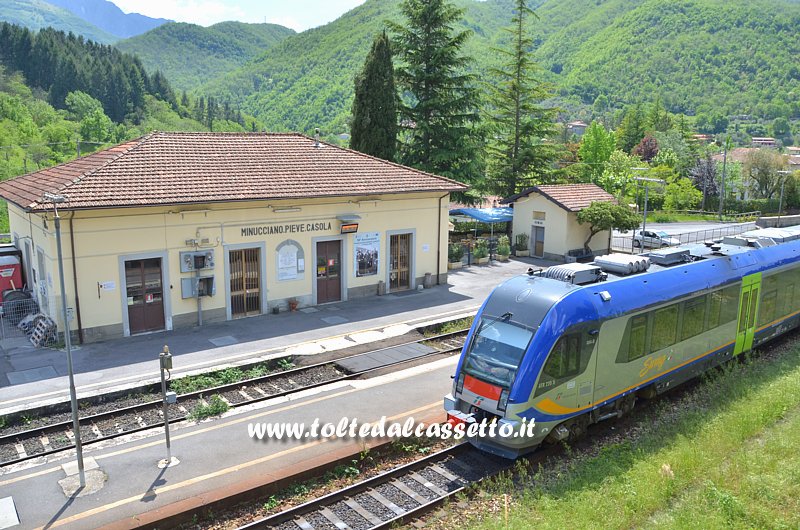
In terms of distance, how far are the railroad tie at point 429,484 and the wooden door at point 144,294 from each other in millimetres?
11064

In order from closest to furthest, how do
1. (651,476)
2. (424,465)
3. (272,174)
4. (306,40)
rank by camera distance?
1. (651,476)
2. (424,465)
3. (272,174)
4. (306,40)

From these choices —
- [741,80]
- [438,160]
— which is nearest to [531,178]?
[438,160]

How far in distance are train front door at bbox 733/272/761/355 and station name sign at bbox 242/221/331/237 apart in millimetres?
12770

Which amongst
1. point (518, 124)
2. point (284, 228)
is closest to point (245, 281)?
point (284, 228)

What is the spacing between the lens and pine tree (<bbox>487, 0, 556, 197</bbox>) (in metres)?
41.4

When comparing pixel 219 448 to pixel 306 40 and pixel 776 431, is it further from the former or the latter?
pixel 306 40

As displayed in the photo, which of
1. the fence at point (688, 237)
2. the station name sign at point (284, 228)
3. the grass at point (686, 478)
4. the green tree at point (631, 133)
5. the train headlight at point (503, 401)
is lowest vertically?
the grass at point (686, 478)

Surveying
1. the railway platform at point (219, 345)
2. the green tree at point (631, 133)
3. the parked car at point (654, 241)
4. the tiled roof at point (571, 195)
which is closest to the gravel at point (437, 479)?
the railway platform at point (219, 345)

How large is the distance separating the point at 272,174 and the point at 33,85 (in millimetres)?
97053

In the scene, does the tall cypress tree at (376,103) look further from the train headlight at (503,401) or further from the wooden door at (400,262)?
the train headlight at (503,401)

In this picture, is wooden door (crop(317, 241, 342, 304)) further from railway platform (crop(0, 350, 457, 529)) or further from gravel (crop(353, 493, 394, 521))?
gravel (crop(353, 493, 394, 521))

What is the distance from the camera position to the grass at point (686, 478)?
9023 millimetres

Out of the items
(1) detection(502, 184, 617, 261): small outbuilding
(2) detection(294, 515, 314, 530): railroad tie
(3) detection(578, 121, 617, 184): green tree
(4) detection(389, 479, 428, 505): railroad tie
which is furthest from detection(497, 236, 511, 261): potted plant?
(3) detection(578, 121, 617, 184): green tree

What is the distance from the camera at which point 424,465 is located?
11289 mm
